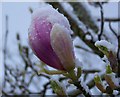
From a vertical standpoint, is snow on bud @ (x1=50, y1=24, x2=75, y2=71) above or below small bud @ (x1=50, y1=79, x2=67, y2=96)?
above

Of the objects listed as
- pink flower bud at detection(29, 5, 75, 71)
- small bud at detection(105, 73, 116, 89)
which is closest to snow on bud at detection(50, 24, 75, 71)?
pink flower bud at detection(29, 5, 75, 71)

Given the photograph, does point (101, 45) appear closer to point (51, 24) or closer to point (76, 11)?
point (51, 24)

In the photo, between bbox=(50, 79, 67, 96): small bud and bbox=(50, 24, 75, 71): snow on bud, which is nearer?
bbox=(50, 24, 75, 71): snow on bud

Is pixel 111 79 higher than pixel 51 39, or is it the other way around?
pixel 51 39

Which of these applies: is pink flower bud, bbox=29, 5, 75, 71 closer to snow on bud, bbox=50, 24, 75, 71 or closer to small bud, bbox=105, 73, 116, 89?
snow on bud, bbox=50, 24, 75, 71

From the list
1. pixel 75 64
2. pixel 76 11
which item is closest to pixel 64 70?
pixel 75 64

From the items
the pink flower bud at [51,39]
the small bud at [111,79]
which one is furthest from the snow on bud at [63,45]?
the small bud at [111,79]

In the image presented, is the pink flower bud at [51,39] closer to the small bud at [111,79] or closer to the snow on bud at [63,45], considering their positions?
the snow on bud at [63,45]

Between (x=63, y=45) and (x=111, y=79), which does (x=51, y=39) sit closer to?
(x=63, y=45)

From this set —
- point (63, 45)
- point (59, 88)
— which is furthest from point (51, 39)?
point (59, 88)
